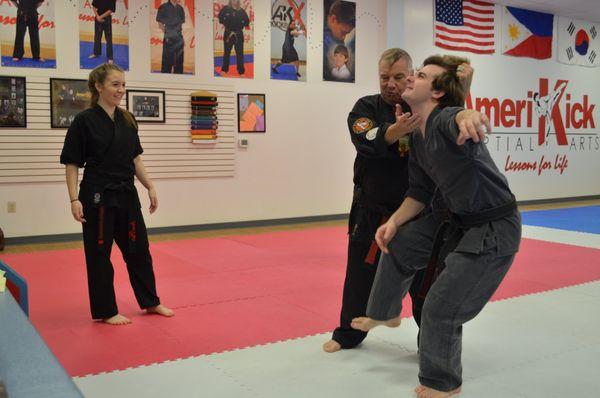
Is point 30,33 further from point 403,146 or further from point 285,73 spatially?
point 403,146

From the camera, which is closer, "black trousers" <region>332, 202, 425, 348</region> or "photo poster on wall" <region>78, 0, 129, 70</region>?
"black trousers" <region>332, 202, 425, 348</region>

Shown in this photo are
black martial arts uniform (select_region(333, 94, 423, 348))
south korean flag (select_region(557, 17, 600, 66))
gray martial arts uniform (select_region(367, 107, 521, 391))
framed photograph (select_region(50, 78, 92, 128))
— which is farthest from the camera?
south korean flag (select_region(557, 17, 600, 66))

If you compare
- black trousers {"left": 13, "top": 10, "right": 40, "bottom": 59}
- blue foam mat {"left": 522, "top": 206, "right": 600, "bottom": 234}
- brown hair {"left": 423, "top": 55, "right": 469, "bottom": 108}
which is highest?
black trousers {"left": 13, "top": 10, "right": 40, "bottom": 59}

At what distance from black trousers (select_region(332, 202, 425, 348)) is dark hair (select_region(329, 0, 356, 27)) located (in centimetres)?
620

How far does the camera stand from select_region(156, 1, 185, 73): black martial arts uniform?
761 centimetres

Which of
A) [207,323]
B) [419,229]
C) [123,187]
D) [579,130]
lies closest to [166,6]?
[123,187]

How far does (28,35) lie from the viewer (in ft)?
22.4

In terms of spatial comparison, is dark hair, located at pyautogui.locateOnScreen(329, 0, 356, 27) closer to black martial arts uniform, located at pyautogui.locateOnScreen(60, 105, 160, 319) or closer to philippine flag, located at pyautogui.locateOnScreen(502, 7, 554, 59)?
philippine flag, located at pyautogui.locateOnScreen(502, 7, 554, 59)

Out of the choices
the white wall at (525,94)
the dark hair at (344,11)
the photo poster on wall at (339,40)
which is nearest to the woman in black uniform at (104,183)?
the photo poster on wall at (339,40)

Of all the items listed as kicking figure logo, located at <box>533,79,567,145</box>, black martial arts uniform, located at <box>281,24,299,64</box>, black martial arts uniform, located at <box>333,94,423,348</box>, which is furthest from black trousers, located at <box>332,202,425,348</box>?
kicking figure logo, located at <box>533,79,567,145</box>

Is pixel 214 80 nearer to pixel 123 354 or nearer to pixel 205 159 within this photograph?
pixel 205 159

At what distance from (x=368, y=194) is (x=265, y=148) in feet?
17.8

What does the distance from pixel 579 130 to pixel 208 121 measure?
779 cm

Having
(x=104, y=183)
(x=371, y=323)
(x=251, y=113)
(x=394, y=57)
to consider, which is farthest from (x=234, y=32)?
(x=371, y=323)
